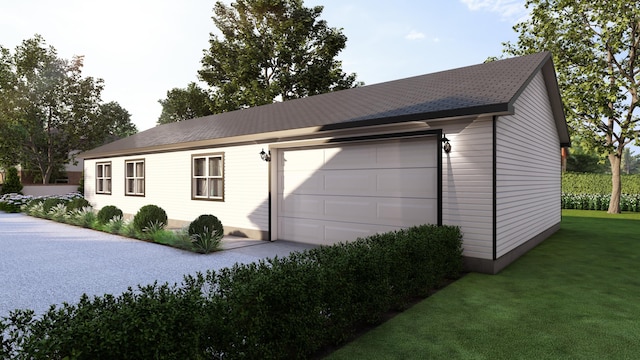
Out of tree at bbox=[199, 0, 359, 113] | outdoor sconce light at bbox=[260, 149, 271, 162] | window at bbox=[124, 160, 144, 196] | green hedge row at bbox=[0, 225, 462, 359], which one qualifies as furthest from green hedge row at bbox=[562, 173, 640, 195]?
window at bbox=[124, 160, 144, 196]

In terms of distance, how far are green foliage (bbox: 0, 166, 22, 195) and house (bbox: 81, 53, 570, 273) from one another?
18594 mm

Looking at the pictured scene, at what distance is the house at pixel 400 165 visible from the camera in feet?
21.5

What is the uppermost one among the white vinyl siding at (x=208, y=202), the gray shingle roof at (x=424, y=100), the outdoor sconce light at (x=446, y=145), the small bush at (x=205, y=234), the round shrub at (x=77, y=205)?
the gray shingle roof at (x=424, y=100)

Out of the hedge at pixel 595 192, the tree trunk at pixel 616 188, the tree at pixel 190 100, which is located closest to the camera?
the tree trunk at pixel 616 188

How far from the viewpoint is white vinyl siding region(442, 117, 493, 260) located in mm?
6336

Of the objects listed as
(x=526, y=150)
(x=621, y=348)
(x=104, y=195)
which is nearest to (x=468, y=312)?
(x=621, y=348)

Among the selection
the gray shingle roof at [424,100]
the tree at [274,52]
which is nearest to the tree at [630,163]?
the tree at [274,52]

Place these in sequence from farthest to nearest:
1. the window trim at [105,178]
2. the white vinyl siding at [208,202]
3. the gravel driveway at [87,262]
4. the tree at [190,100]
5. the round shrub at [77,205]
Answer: the tree at [190,100]
the window trim at [105,178]
the round shrub at [77,205]
the white vinyl siding at [208,202]
the gravel driveway at [87,262]

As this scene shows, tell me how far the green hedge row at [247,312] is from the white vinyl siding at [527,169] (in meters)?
2.80

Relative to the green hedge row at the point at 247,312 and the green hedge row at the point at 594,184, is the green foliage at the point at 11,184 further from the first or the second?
the green hedge row at the point at 594,184

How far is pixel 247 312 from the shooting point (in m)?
2.74

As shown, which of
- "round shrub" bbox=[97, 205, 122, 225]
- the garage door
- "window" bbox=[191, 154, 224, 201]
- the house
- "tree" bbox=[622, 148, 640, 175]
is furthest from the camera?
"tree" bbox=[622, 148, 640, 175]

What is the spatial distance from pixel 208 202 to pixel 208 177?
2.69 ft

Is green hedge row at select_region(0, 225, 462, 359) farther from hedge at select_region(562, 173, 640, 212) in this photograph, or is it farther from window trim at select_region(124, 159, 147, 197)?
hedge at select_region(562, 173, 640, 212)
